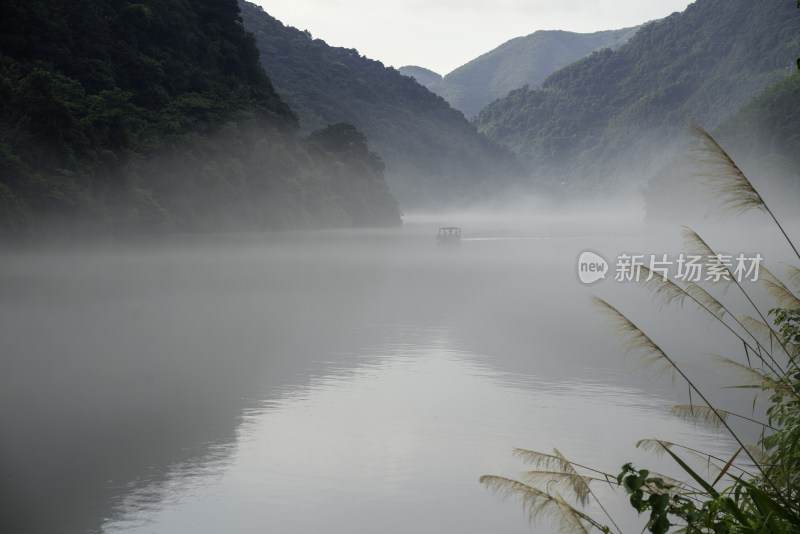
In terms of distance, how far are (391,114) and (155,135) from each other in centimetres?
8631

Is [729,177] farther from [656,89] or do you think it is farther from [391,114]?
[656,89]

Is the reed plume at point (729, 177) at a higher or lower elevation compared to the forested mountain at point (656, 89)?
lower

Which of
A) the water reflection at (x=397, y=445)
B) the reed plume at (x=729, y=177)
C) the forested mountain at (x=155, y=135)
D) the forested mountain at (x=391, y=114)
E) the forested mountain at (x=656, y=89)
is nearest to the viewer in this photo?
the reed plume at (x=729, y=177)

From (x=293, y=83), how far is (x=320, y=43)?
37449mm

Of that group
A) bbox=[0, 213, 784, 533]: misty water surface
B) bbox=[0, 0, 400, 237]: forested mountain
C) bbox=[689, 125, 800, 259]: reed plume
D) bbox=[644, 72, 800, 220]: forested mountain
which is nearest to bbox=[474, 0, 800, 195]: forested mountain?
bbox=[644, 72, 800, 220]: forested mountain

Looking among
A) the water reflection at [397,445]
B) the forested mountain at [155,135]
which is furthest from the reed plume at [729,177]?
the forested mountain at [155,135]

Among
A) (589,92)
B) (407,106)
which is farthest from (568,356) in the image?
(589,92)

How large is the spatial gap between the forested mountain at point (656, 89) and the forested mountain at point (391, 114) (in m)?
22.2

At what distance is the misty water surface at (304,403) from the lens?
7.71 metres

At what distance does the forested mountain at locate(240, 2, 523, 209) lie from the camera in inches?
5148

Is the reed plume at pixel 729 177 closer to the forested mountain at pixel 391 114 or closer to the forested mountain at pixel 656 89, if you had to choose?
the forested mountain at pixel 391 114

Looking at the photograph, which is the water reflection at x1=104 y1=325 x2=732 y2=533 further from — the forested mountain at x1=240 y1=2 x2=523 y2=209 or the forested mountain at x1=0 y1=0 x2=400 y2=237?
the forested mountain at x1=240 y1=2 x2=523 y2=209

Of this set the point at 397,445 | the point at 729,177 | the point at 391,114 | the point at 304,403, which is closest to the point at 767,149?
the point at 391,114

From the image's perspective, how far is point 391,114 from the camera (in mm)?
145500
